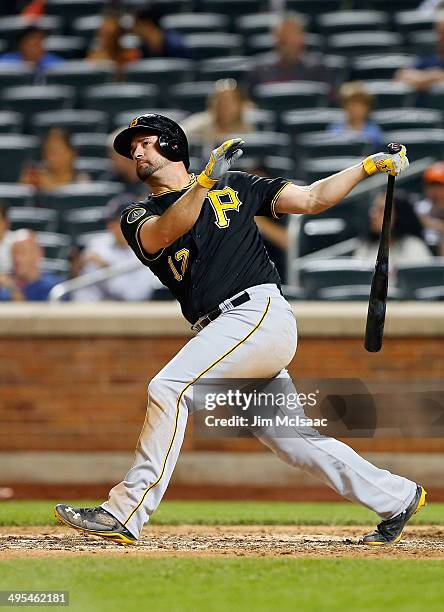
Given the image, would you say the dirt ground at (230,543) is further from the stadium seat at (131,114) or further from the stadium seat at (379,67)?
the stadium seat at (379,67)

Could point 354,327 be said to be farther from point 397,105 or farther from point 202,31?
point 202,31

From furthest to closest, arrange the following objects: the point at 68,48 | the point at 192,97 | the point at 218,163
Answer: the point at 68,48 → the point at 192,97 → the point at 218,163

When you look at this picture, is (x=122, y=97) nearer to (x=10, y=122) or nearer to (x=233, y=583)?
(x=10, y=122)

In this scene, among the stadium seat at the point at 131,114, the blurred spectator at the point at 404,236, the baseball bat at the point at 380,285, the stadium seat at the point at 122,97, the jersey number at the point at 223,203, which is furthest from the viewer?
the stadium seat at the point at 122,97

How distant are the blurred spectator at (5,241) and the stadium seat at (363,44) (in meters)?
4.10

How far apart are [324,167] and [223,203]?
521 cm

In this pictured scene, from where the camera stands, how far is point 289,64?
12.0m

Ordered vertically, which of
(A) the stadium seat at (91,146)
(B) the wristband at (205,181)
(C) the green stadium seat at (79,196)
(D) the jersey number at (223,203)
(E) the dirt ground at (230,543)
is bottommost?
(E) the dirt ground at (230,543)

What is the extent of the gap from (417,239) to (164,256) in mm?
4298

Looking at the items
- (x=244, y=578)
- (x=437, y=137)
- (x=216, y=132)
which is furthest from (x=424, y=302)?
(x=244, y=578)

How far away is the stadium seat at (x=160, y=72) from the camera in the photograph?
12578 mm

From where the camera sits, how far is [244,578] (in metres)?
4.46

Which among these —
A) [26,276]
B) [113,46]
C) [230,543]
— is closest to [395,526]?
[230,543]

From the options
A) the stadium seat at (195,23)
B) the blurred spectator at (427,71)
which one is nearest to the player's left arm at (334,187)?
the blurred spectator at (427,71)
